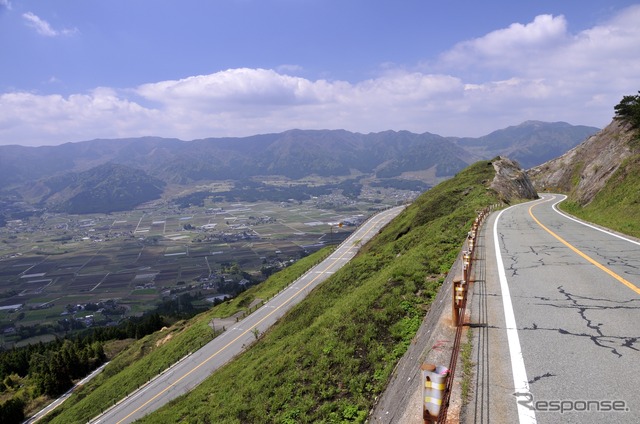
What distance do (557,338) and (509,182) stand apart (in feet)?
174

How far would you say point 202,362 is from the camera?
110 feet

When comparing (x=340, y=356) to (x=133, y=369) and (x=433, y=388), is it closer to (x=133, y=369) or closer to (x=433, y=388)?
(x=433, y=388)

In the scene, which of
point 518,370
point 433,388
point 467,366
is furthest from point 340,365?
point 433,388

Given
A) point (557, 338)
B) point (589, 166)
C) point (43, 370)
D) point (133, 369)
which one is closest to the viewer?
point (557, 338)

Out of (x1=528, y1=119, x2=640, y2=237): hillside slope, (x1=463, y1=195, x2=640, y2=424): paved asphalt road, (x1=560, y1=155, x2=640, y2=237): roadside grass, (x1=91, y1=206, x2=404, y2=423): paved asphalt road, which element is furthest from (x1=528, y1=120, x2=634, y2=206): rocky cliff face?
(x1=91, y1=206, x2=404, y2=423): paved asphalt road

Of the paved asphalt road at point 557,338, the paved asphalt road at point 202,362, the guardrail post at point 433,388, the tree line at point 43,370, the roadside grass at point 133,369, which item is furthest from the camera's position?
the tree line at point 43,370

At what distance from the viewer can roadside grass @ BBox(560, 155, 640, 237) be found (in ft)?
76.0

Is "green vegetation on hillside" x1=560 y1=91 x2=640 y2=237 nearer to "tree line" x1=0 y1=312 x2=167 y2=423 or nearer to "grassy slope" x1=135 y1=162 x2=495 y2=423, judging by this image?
"grassy slope" x1=135 y1=162 x2=495 y2=423

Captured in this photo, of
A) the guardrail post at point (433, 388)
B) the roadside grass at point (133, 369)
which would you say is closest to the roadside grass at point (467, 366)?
the guardrail post at point (433, 388)

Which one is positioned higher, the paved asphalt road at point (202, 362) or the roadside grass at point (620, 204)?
the roadside grass at point (620, 204)

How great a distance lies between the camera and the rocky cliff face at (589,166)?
3866 centimetres

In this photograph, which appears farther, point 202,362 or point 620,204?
point 202,362

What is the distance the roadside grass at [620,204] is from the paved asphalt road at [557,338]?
1028cm

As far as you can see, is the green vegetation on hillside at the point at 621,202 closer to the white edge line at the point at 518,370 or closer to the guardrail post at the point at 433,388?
the white edge line at the point at 518,370
